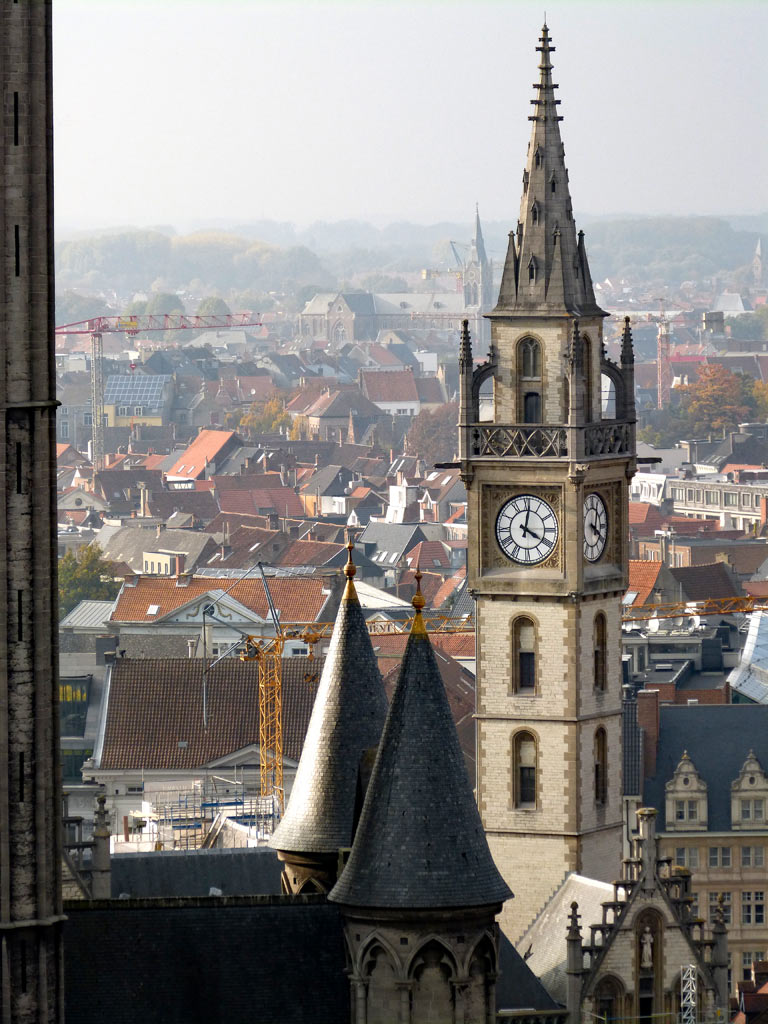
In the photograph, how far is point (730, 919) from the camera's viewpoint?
381 feet

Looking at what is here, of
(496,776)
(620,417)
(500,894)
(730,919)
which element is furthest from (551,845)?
(730,919)

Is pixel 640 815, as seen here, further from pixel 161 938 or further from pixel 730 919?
pixel 730 919

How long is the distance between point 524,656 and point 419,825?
18.1 meters

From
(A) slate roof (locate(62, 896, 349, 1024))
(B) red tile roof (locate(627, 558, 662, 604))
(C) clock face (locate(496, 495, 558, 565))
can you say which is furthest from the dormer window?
(B) red tile roof (locate(627, 558, 662, 604))

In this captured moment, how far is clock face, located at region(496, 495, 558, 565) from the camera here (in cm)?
8488

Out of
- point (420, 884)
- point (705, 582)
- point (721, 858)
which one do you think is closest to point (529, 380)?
point (420, 884)

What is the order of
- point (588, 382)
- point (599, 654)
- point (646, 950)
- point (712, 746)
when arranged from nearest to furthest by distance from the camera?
point (646, 950) → point (599, 654) → point (588, 382) → point (712, 746)

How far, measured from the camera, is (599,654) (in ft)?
281

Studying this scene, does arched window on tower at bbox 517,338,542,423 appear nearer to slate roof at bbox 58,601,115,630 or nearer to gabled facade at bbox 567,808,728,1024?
gabled facade at bbox 567,808,728,1024

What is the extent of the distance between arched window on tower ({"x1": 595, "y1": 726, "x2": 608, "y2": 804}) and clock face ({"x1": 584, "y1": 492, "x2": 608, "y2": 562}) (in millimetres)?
3606

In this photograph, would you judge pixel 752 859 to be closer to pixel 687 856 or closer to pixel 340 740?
pixel 687 856

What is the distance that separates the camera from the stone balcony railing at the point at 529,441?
3337 inches

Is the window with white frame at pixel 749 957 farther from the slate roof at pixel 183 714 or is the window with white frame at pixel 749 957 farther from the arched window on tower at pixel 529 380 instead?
the arched window on tower at pixel 529 380

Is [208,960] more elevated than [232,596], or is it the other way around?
[232,596]
